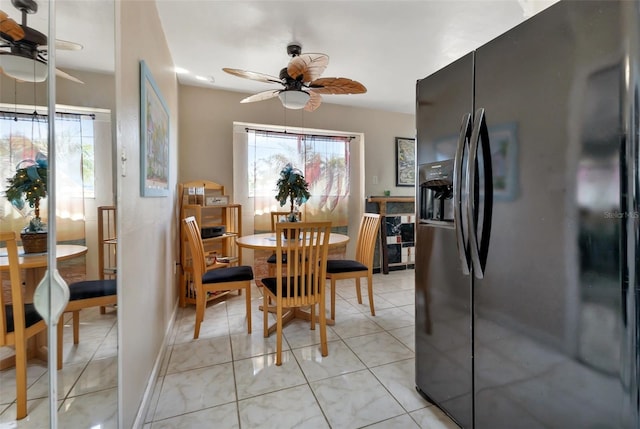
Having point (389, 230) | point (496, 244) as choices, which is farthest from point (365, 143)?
point (496, 244)

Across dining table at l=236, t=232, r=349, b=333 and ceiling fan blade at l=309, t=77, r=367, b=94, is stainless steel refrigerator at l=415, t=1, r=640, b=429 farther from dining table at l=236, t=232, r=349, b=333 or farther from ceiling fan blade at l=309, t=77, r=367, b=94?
dining table at l=236, t=232, r=349, b=333

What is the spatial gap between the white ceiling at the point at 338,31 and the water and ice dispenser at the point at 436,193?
0.88 meters

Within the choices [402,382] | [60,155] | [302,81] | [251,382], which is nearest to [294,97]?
[302,81]

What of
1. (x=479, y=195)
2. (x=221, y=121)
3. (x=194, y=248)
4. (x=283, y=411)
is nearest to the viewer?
(x=479, y=195)

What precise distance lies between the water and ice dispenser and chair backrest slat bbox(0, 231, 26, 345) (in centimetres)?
149

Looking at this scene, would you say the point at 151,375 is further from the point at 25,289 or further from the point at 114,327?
the point at 25,289

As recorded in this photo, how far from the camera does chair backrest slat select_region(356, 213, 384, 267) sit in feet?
9.24

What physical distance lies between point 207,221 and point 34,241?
2.85m

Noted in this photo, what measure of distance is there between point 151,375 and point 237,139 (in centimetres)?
278

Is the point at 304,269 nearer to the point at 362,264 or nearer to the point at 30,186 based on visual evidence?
the point at 362,264

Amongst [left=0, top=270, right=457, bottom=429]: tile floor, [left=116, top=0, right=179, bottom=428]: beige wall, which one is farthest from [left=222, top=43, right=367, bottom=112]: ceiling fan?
[left=0, top=270, right=457, bottom=429]: tile floor

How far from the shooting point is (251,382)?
1747 mm

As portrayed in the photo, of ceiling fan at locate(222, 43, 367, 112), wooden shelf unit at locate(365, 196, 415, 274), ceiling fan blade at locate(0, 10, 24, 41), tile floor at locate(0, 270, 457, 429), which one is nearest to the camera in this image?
ceiling fan blade at locate(0, 10, 24, 41)

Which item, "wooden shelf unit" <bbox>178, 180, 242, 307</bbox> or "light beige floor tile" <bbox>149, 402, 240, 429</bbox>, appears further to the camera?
"wooden shelf unit" <bbox>178, 180, 242, 307</bbox>
